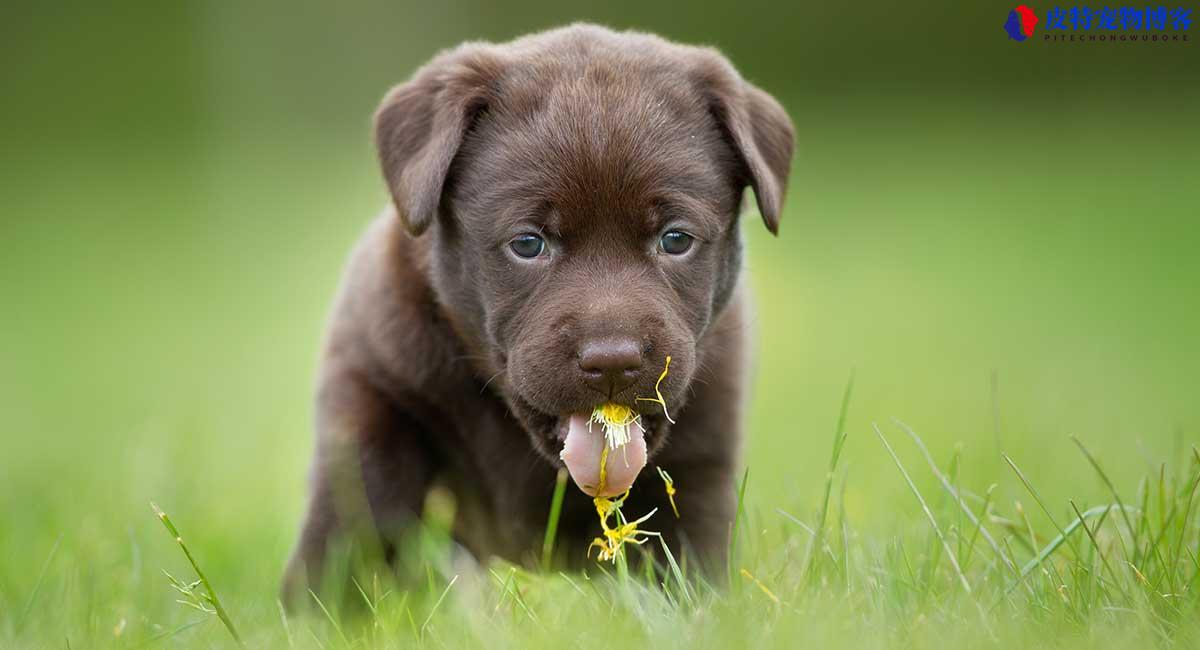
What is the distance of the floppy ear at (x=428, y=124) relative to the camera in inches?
132

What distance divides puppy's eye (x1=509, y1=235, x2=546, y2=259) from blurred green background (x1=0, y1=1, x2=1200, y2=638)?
43.4 inches

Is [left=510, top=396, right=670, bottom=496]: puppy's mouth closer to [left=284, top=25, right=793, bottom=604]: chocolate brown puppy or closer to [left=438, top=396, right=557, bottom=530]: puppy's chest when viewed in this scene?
[left=284, top=25, right=793, bottom=604]: chocolate brown puppy

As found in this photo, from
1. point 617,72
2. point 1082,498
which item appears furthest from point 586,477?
point 1082,498

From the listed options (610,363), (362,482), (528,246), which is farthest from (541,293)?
(362,482)

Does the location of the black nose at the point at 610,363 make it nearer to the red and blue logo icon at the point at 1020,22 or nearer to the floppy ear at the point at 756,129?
the floppy ear at the point at 756,129

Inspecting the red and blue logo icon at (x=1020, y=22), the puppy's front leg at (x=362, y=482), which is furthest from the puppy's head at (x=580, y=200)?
the red and blue logo icon at (x=1020, y=22)

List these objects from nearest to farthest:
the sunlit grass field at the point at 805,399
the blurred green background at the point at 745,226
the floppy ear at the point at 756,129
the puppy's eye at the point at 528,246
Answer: the sunlit grass field at the point at 805,399 → the puppy's eye at the point at 528,246 → the floppy ear at the point at 756,129 → the blurred green background at the point at 745,226

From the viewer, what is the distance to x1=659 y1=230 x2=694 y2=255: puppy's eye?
3352mm

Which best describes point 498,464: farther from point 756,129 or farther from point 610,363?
point 756,129

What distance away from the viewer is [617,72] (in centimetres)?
351

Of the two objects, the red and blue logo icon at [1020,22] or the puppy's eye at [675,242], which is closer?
the puppy's eye at [675,242]

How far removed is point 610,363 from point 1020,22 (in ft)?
46.7

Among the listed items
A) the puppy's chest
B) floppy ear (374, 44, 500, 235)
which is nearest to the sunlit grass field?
the puppy's chest

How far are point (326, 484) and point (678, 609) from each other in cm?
134
